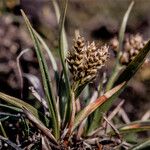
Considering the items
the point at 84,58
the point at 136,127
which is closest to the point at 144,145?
the point at 136,127

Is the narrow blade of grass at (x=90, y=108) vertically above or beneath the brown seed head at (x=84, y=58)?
beneath

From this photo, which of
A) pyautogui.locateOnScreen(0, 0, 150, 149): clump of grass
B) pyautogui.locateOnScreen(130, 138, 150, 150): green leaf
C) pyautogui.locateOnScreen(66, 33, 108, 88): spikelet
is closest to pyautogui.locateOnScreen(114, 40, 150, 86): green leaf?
pyautogui.locateOnScreen(0, 0, 150, 149): clump of grass

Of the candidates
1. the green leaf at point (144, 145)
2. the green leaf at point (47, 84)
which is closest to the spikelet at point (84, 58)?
the green leaf at point (47, 84)

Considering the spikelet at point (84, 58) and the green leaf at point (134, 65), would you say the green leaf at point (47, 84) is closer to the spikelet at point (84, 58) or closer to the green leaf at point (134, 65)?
the spikelet at point (84, 58)

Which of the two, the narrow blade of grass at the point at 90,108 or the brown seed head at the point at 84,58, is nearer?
the brown seed head at the point at 84,58

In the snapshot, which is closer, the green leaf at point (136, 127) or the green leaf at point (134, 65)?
the green leaf at point (134, 65)

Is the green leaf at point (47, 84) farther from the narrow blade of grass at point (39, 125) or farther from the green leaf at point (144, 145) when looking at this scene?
the green leaf at point (144, 145)

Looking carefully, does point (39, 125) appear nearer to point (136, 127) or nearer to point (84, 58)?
point (84, 58)

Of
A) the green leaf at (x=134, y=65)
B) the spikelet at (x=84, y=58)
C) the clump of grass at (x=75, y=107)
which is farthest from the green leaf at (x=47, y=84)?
the green leaf at (x=134, y=65)

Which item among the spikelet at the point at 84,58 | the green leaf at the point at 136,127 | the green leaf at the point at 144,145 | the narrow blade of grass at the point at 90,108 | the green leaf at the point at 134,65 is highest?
the spikelet at the point at 84,58
